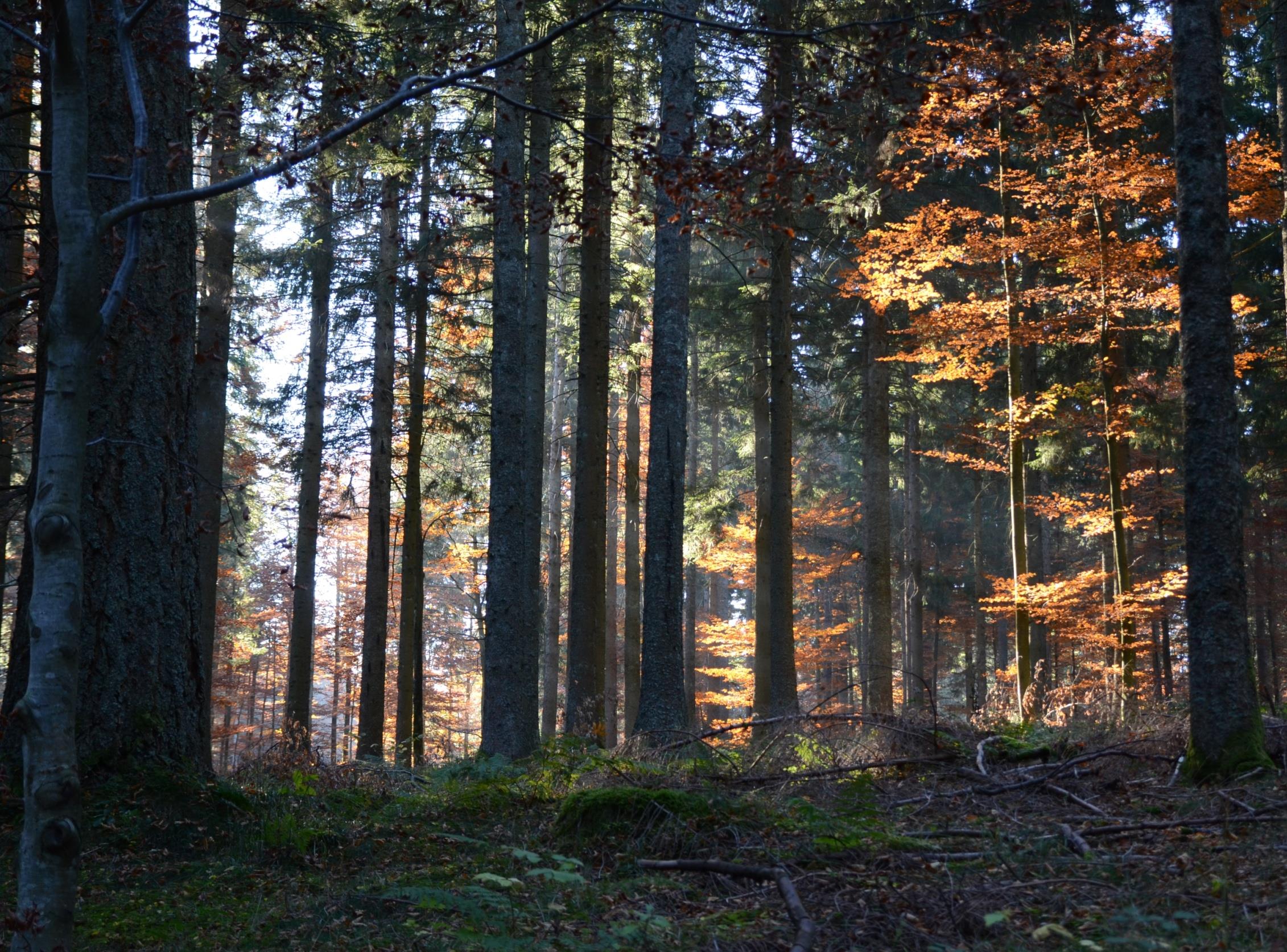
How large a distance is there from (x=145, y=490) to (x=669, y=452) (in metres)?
5.71

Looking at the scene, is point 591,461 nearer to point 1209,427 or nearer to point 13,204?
point 1209,427

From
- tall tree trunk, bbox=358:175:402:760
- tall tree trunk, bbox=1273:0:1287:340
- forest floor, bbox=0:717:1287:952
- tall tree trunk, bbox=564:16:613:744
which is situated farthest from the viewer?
tall tree trunk, bbox=358:175:402:760

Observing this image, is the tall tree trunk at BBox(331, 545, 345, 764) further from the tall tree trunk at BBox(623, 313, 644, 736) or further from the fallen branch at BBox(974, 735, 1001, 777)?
the fallen branch at BBox(974, 735, 1001, 777)

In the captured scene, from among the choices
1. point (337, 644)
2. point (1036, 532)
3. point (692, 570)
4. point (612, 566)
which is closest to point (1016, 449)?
point (1036, 532)

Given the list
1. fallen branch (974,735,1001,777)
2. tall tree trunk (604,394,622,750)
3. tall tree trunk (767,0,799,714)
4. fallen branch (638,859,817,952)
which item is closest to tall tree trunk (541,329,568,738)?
tall tree trunk (604,394,622,750)

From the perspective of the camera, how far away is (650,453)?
10.7m

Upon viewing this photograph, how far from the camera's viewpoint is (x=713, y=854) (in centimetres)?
517

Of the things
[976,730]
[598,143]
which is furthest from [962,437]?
[598,143]

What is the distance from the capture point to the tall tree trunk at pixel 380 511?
52.4 ft

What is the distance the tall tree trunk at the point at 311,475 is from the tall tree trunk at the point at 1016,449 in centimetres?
1152

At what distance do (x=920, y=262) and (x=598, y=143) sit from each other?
37.8ft

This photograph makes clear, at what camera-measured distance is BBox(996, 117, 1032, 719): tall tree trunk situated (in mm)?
15430

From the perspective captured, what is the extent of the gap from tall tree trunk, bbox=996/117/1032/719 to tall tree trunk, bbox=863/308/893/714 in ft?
7.05

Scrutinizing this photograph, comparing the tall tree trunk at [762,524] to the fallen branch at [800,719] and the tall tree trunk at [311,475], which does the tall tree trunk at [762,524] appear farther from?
the tall tree trunk at [311,475]
